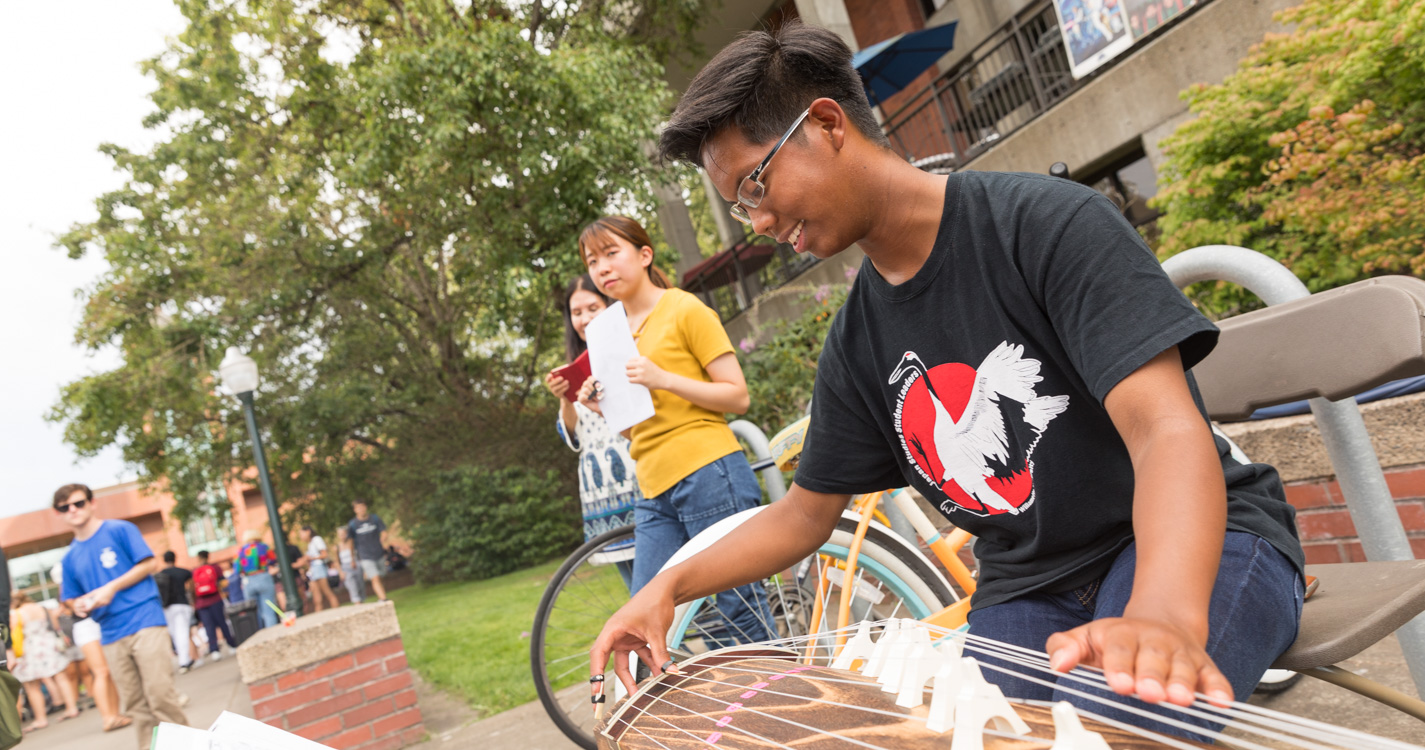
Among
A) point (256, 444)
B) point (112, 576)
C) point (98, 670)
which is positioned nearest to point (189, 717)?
point (98, 670)

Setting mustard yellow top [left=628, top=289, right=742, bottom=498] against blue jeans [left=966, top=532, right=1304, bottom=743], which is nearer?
blue jeans [left=966, top=532, right=1304, bottom=743]

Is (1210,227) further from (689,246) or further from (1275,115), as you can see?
(689,246)

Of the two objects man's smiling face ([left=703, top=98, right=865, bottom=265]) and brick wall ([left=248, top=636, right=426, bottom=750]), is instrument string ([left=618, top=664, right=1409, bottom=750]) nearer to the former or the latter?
man's smiling face ([left=703, top=98, right=865, bottom=265])

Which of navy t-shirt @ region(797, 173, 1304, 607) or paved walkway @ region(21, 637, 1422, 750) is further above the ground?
navy t-shirt @ region(797, 173, 1304, 607)

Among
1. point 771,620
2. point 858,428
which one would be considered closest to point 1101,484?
point 858,428

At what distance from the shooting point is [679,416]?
304 centimetres

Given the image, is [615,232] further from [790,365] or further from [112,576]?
[112,576]

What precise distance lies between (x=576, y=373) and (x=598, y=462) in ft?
1.68

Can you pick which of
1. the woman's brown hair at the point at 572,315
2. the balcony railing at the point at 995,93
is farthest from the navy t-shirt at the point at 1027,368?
the balcony railing at the point at 995,93

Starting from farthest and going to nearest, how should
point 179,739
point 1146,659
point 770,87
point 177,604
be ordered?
point 177,604 < point 770,87 < point 179,739 < point 1146,659

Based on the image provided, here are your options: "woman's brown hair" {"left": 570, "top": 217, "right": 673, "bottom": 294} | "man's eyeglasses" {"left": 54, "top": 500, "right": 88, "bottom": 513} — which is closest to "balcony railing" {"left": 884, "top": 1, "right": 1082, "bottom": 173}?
"woman's brown hair" {"left": 570, "top": 217, "right": 673, "bottom": 294}

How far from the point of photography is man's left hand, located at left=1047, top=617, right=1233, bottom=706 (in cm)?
78

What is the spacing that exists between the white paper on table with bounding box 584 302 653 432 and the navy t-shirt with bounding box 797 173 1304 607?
134 centimetres

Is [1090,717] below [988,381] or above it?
below
